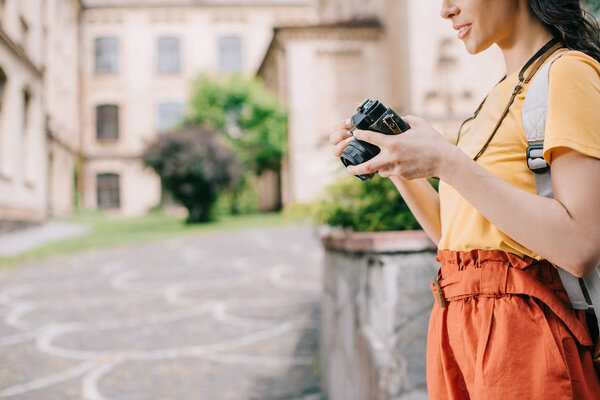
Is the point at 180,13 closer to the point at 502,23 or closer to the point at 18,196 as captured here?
the point at 18,196

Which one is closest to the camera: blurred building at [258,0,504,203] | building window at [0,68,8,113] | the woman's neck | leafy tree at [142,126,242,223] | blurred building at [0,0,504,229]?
the woman's neck

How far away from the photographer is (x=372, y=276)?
2.45m

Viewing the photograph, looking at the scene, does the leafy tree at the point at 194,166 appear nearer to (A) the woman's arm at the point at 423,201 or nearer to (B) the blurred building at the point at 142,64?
(B) the blurred building at the point at 142,64

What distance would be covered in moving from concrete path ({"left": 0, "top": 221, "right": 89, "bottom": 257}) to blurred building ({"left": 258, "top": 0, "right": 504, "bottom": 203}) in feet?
27.0

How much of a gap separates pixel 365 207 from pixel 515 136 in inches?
81.3

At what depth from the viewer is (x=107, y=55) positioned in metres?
30.1

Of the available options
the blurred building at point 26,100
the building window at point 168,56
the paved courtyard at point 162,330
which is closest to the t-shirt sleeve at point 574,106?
the paved courtyard at point 162,330

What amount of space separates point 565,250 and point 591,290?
0.14 meters

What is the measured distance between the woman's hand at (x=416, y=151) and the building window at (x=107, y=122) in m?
32.0

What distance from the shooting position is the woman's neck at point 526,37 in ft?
3.73

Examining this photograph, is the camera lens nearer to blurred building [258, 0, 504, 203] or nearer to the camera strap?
the camera strap

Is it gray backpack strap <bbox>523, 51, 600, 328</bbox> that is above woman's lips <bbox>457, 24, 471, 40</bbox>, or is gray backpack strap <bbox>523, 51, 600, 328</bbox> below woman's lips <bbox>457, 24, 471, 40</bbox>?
below

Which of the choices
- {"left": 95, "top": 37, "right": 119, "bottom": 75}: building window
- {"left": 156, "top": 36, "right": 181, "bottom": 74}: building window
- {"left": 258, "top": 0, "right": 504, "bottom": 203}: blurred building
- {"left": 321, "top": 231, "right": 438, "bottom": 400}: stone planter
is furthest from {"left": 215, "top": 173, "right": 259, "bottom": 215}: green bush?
{"left": 321, "top": 231, "right": 438, "bottom": 400}: stone planter

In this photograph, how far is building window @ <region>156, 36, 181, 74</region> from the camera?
A: 30.7 m
